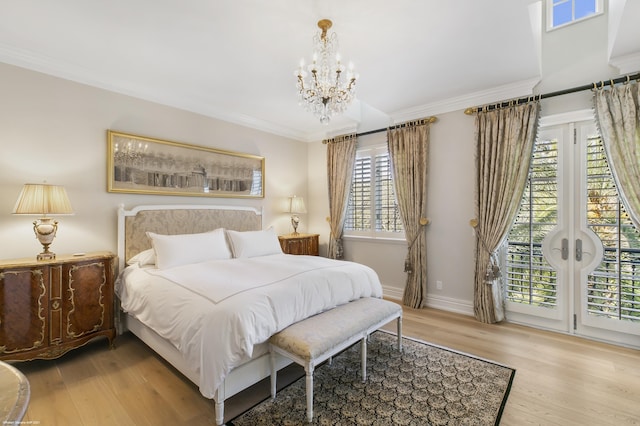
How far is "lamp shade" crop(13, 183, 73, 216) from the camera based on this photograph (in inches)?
98.5

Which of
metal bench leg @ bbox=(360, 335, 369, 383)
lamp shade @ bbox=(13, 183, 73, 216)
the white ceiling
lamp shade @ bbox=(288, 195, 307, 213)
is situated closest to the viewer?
the white ceiling

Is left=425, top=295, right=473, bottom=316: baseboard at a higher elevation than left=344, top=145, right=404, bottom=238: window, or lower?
lower

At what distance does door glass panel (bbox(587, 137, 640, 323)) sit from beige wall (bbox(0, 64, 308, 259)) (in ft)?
15.0

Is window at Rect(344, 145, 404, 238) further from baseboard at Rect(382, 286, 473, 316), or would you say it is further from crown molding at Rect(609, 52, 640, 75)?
crown molding at Rect(609, 52, 640, 75)

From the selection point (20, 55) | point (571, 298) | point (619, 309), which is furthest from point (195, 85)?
point (619, 309)

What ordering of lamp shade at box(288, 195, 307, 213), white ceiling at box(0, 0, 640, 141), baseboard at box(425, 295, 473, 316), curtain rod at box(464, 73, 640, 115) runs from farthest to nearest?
1. lamp shade at box(288, 195, 307, 213)
2. baseboard at box(425, 295, 473, 316)
3. curtain rod at box(464, 73, 640, 115)
4. white ceiling at box(0, 0, 640, 141)

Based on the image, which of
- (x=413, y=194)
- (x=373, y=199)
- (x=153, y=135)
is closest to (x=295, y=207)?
(x=373, y=199)

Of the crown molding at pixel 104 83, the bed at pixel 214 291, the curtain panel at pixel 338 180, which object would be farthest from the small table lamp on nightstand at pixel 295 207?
the crown molding at pixel 104 83

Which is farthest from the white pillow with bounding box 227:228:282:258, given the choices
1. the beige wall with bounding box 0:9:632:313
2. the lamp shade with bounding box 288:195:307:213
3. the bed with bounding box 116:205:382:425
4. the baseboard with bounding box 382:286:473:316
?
the baseboard with bounding box 382:286:473:316

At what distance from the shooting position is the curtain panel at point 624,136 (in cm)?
272

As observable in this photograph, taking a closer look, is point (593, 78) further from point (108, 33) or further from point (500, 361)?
point (108, 33)

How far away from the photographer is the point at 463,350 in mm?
2859

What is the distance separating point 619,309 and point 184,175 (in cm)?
501

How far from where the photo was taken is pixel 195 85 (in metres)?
3.47
